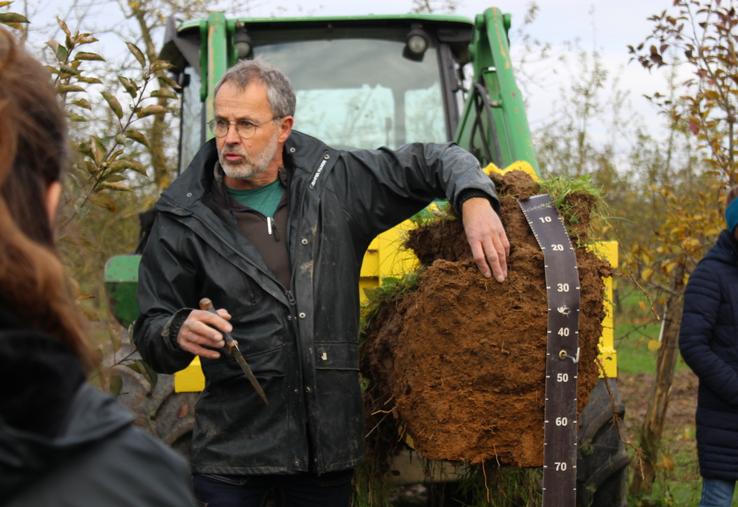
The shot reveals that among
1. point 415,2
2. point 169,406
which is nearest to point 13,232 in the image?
point 169,406

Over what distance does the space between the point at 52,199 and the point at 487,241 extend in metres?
1.96

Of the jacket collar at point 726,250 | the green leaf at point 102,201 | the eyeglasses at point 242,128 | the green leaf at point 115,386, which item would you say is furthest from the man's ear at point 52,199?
the jacket collar at point 726,250

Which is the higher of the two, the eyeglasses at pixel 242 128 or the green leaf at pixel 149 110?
the green leaf at pixel 149 110

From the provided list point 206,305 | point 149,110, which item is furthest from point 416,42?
point 206,305

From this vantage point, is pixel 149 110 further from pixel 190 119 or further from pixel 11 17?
A: pixel 190 119

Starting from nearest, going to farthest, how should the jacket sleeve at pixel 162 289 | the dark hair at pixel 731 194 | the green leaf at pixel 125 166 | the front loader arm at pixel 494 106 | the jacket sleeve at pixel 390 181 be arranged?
the jacket sleeve at pixel 162 289
the jacket sleeve at pixel 390 181
the green leaf at pixel 125 166
the front loader arm at pixel 494 106
the dark hair at pixel 731 194

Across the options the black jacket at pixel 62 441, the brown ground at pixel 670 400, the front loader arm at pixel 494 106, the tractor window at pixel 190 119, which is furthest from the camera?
the brown ground at pixel 670 400

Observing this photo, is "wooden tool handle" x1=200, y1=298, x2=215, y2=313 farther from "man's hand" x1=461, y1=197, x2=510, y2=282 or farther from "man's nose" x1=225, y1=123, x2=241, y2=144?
"man's hand" x1=461, y1=197, x2=510, y2=282

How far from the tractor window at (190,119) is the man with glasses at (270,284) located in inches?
93.2

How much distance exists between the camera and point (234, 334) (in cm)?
324

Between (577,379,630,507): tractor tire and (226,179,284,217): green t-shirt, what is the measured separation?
1641 millimetres

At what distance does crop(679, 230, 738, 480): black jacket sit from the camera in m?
4.39

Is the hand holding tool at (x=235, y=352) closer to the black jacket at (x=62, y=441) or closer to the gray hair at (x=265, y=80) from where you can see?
the gray hair at (x=265, y=80)

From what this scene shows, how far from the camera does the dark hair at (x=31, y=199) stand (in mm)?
1310
